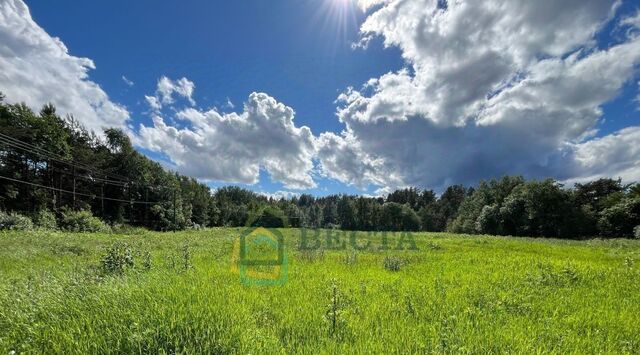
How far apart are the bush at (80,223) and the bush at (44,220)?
1.22 meters

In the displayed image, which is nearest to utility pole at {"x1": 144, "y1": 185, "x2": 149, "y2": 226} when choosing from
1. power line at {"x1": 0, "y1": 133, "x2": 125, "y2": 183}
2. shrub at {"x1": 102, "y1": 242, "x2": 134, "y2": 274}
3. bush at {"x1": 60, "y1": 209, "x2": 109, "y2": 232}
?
power line at {"x1": 0, "y1": 133, "x2": 125, "y2": 183}

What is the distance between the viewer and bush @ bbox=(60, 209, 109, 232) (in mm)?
39312

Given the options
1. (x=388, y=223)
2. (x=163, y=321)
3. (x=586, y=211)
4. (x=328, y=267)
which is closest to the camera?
(x=163, y=321)

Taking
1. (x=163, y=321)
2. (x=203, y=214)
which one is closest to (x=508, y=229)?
(x=163, y=321)

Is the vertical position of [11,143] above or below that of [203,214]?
above

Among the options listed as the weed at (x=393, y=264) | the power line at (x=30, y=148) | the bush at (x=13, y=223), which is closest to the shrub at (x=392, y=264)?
the weed at (x=393, y=264)

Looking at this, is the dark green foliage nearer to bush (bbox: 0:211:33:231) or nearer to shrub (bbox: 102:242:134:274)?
shrub (bbox: 102:242:134:274)

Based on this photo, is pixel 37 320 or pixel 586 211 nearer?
pixel 37 320

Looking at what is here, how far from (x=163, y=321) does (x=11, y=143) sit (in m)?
47.8

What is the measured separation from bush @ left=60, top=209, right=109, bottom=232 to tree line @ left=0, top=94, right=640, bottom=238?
3.44 metres

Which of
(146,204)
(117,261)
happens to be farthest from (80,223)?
(117,261)

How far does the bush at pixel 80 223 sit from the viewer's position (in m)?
39.3

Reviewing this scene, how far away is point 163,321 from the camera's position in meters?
4.58

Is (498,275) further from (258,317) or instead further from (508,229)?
(508,229)
